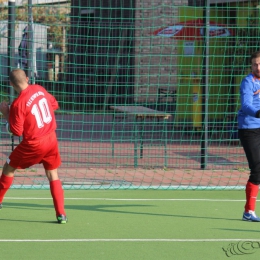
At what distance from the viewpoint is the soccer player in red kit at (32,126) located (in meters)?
7.25

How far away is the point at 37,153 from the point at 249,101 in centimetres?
231

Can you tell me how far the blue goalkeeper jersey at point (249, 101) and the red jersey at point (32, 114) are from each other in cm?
204

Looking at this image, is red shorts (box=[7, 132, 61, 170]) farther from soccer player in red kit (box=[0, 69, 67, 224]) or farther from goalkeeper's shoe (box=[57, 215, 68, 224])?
goalkeeper's shoe (box=[57, 215, 68, 224])

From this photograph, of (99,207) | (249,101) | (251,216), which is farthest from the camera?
(99,207)

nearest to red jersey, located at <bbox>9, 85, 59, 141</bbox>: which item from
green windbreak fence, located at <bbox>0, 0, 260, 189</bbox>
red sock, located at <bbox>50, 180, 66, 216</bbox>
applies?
red sock, located at <bbox>50, 180, 66, 216</bbox>

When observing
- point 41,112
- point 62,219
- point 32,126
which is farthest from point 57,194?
point 41,112

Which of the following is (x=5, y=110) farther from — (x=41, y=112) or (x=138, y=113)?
(x=138, y=113)

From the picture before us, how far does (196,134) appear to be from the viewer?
14648 mm

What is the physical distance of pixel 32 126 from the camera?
7.35 m

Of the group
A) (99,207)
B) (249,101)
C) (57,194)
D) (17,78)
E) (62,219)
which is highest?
(17,78)

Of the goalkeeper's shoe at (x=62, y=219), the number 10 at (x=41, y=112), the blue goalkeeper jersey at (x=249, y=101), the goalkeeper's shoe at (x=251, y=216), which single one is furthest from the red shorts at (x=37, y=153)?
the goalkeeper's shoe at (x=251, y=216)

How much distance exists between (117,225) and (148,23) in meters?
12.5

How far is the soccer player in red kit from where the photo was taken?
7.25 m

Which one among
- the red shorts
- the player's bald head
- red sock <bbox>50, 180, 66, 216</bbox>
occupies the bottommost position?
red sock <bbox>50, 180, 66, 216</bbox>
